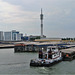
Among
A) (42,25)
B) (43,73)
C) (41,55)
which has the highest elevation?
(42,25)

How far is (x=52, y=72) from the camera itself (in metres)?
22.2

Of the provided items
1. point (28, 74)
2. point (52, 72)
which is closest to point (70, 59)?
point (52, 72)

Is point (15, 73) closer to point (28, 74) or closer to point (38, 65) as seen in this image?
point (28, 74)

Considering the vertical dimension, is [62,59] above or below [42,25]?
below

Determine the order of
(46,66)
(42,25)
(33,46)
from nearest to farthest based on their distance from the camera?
(46,66) → (33,46) → (42,25)

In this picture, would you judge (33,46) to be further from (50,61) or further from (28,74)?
(28,74)

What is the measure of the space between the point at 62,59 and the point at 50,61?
748cm

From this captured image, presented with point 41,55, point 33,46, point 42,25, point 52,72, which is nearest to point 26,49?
point 33,46

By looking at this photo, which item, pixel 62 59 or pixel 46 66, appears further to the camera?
pixel 62 59

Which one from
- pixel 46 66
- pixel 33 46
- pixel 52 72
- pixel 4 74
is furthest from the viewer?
pixel 33 46

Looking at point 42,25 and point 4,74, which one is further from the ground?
point 42,25

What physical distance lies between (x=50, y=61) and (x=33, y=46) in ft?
95.9

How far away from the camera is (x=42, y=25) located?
110188 millimetres

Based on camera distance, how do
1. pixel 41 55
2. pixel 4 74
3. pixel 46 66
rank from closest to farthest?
pixel 4 74
pixel 46 66
pixel 41 55
